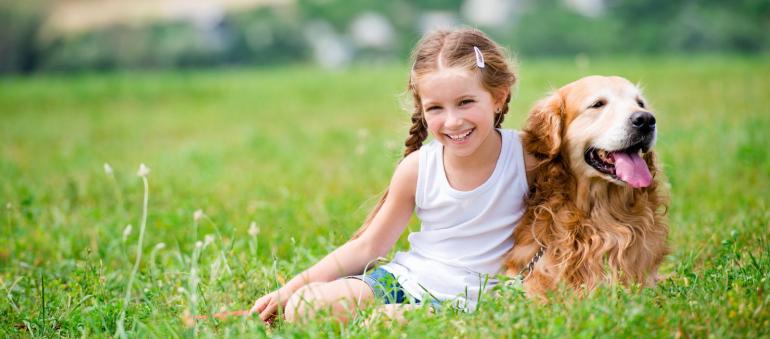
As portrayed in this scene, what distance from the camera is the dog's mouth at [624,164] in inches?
123

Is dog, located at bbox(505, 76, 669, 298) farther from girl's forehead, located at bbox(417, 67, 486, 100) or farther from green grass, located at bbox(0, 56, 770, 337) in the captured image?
girl's forehead, located at bbox(417, 67, 486, 100)

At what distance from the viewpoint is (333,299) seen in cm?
338

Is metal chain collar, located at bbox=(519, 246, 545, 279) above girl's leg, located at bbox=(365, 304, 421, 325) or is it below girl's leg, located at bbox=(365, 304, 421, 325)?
above

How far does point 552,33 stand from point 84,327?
2540 centimetres

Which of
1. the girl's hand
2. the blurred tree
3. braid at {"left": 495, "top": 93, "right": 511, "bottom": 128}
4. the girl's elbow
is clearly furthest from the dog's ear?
the blurred tree

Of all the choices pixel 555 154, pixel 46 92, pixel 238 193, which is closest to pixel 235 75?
pixel 46 92

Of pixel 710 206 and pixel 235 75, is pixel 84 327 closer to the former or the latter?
pixel 710 206

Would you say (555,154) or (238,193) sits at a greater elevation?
(555,154)

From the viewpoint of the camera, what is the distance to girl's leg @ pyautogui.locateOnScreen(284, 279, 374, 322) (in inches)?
127

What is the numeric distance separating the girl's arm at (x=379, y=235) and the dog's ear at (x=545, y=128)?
513mm

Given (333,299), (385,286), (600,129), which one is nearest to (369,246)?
(385,286)

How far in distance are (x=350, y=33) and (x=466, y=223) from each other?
24969mm

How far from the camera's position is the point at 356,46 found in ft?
91.8

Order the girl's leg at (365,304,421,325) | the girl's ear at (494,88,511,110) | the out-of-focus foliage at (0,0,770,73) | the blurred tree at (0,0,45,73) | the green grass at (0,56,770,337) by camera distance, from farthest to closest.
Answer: the out-of-focus foliage at (0,0,770,73) < the blurred tree at (0,0,45,73) < the girl's ear at (494,88,511,110) < the girl's leg at (365,304,421,325) < the green grass at (0,56,770,337)
